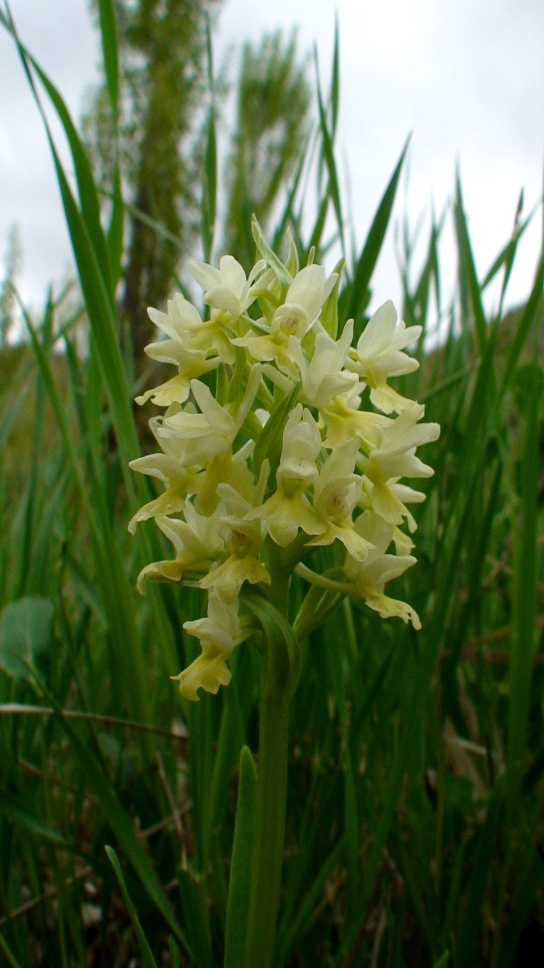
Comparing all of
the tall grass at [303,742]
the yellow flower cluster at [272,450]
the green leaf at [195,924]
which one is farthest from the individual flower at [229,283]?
the green leaf at [195,924]

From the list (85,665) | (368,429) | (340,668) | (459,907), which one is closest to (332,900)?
(459,907)

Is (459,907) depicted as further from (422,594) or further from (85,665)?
(85,665)

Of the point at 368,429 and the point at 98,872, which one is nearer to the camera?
the point at 368,429

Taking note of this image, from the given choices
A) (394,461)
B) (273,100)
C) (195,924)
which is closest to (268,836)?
(195,924)

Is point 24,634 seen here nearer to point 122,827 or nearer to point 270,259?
point 122,827

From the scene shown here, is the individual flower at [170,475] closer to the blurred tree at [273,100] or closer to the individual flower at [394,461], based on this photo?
the individual flower at [394,461]

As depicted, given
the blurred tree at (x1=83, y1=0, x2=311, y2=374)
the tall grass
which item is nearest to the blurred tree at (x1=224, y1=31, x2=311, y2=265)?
the blurred tree at (x1=83, y1=0, x2=311, y2=374)
